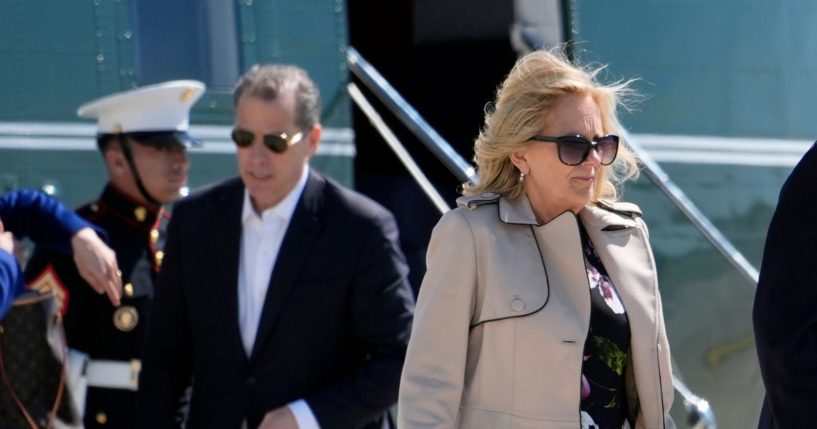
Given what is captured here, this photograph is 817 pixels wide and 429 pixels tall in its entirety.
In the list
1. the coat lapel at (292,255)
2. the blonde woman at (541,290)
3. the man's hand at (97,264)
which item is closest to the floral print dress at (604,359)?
the blonde woman at (541,290)

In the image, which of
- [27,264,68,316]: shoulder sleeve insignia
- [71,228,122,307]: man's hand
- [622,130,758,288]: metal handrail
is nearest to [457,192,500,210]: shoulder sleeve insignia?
[71,228,122,307]: man's hand

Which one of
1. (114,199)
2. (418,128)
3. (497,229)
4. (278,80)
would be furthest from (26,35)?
(497,229)

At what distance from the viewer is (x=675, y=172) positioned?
550cm

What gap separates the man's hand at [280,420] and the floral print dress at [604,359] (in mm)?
1051

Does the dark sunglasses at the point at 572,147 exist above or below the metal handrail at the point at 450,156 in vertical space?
above

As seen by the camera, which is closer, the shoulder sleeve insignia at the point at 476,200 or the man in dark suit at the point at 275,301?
the shoulder sleeve insignia at the point at 476,200

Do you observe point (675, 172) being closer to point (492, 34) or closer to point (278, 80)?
point (492, 34)

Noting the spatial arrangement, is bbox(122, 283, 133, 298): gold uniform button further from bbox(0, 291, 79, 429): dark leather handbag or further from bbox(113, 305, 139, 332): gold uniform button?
bbox(0, 291, 79, 429): dark leather handbag

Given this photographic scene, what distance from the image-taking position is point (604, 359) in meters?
2.73

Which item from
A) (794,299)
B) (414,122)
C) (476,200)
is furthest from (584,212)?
(414,122)

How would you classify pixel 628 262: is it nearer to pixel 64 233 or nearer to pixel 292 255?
pixel 292 255

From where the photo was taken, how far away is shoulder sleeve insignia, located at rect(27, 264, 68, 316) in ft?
13.2

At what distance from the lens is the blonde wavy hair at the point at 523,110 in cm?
280

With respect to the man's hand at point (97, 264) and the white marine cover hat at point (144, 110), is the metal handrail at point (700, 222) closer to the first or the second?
the white marine cover hat at point (144, 110)
